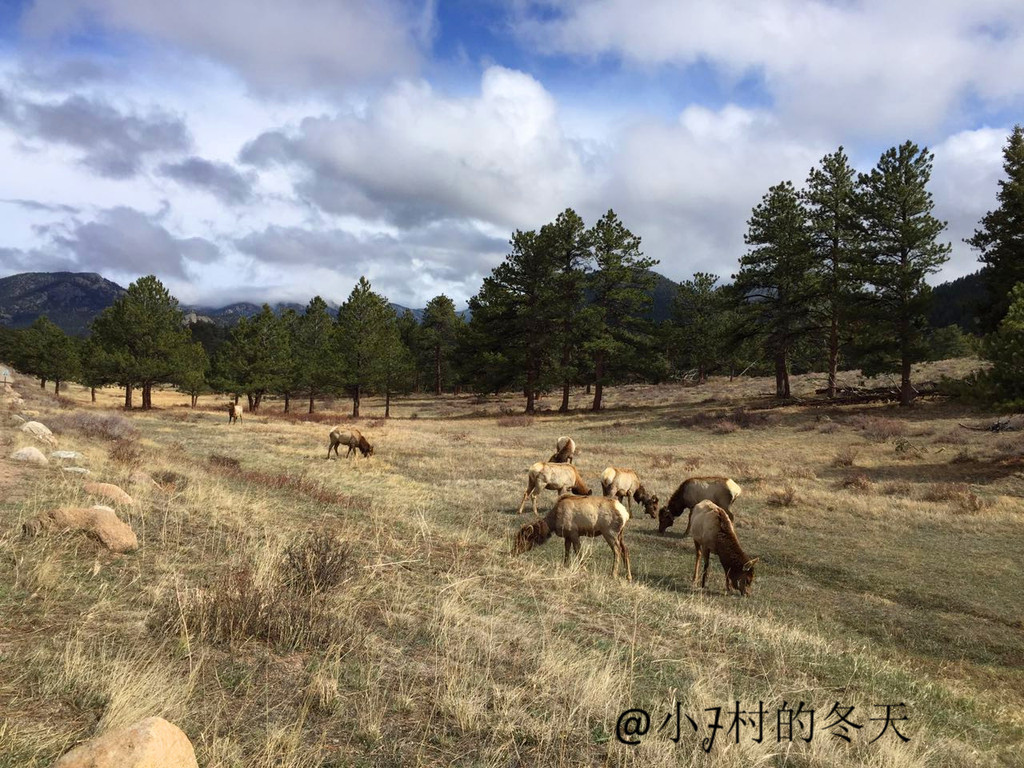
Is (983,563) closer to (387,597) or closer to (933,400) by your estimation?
(387,597)

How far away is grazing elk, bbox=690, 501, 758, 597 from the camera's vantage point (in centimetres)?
954

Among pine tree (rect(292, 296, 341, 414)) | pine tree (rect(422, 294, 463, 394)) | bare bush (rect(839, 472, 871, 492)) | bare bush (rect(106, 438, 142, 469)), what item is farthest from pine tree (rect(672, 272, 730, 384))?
bare bush (rect(106, 438, 142, 469))

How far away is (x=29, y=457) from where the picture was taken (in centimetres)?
1157

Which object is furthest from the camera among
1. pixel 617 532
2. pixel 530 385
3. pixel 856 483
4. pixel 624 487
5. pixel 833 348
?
pixel 530 385

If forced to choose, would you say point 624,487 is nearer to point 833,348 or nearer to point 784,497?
point 784,497

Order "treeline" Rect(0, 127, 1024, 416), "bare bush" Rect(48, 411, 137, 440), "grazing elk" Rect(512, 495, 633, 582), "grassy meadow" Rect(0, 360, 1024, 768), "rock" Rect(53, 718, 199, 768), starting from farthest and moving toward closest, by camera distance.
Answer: "treeline" Rect(0, 127, 1024, 416) → "bare bush" Rect(48, 411, 137, 440) → "grazing elk" Rect(512, 495, 633, 582) → "grassy meadow" Rect(0, 360, 1024, 768) → "rock" Rect(53, 718, 199, 768)

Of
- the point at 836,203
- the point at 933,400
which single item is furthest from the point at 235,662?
the point at 836,203

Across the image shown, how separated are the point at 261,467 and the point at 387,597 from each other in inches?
531

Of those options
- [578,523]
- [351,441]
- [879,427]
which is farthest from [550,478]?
[879,427]

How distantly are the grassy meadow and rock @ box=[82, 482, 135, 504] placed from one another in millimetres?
209

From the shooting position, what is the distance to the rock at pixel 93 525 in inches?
265

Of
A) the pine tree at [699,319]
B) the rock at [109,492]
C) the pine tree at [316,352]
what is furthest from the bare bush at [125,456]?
the pine tree at [699,319]

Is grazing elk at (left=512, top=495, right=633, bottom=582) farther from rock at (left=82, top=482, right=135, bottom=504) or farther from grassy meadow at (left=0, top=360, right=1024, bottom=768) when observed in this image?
rock at (left=82, top=482, right=135, bottom=504)

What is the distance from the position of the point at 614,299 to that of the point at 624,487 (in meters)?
32.1
